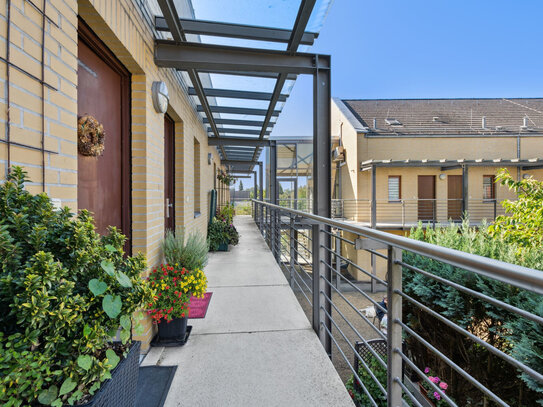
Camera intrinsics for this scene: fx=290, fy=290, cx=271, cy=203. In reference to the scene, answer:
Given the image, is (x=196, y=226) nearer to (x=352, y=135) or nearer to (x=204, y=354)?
(x=204, y=354)

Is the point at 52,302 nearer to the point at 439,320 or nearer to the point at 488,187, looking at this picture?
the point at 439,320

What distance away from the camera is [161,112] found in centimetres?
253

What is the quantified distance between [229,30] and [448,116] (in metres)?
13.9

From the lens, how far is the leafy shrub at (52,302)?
2.20 feet

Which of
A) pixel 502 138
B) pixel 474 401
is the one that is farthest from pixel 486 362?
pixel 502 138

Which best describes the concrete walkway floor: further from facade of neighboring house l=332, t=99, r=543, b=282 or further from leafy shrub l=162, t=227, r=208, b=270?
facade of neighboring house l=332, t=99, r=543, b=282

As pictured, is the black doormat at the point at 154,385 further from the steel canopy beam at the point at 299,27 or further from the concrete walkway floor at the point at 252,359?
the steel canopy beam at the point at 299,27

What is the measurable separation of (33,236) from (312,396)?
1542mm

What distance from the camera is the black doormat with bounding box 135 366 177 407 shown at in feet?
5.14

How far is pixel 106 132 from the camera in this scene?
6.42ft

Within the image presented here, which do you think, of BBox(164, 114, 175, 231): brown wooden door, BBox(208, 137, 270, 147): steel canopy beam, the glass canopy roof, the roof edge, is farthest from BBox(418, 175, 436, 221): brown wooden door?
BBox(164, 114, 175, 231): brown wooden door

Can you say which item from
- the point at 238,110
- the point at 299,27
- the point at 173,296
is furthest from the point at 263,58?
the point at 173,296

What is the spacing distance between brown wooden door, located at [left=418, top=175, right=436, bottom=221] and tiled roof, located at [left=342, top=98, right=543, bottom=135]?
2.00m

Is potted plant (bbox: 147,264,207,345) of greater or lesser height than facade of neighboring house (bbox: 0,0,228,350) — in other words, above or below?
below
